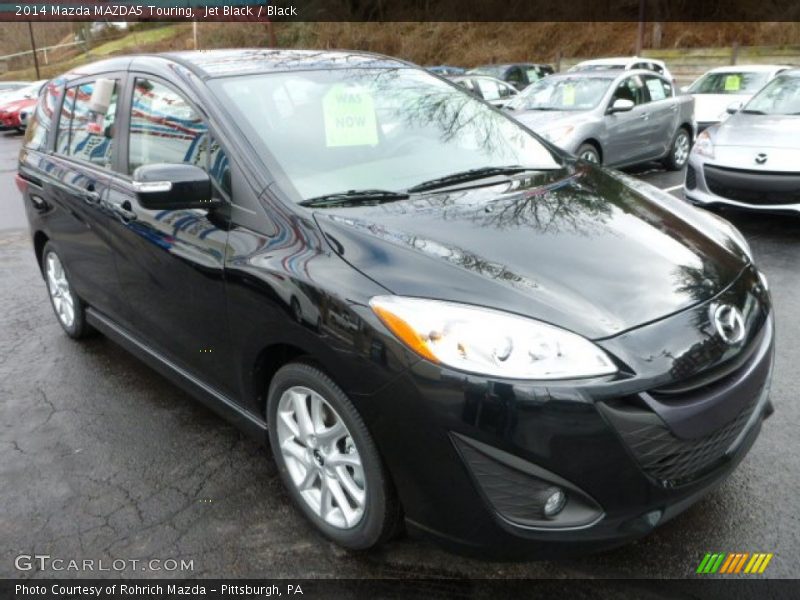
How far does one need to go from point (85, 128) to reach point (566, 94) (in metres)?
7.57

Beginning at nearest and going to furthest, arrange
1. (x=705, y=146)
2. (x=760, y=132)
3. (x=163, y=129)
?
1. (x=163, y=129)
2. (x=760, y=132)
3. (x=705, y=146)

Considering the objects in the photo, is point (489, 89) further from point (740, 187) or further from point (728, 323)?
point (728, 323)

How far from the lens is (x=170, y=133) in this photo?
10.2 feet

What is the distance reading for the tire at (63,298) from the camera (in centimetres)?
434

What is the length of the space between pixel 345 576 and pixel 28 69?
60.7m

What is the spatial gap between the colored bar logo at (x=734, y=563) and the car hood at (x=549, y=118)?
7.04 m

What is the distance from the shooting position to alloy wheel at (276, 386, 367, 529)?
2.39 m

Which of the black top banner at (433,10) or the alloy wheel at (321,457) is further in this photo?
the black top banner at (433,10)

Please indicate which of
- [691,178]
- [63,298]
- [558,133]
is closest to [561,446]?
[63,298]

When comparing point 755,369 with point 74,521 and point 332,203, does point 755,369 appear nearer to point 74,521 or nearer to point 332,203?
point 332,203

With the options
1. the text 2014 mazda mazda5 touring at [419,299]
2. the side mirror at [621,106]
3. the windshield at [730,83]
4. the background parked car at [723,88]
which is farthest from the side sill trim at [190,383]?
the windshield at [730,83]

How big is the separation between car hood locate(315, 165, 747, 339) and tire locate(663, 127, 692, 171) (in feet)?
28.0

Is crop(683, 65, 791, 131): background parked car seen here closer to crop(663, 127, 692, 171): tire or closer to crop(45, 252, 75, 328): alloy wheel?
crop(663, 127, 692, 171): tire

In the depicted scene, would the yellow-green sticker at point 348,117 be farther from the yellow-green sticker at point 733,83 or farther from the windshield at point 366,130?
the yellow-green sticker at point 733,83
